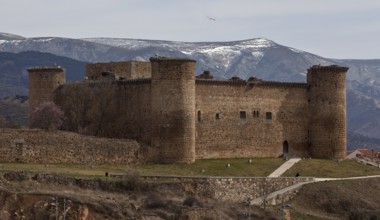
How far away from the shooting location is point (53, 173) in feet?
195

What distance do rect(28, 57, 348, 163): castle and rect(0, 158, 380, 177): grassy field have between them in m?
1.38

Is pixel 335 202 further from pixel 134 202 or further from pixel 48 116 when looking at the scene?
pixel 48 116

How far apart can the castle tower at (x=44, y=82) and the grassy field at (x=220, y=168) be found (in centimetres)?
1087

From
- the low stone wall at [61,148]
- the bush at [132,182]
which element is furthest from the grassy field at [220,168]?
the bush at [132,182]

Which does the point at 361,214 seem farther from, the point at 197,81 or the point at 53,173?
the point at 53,173

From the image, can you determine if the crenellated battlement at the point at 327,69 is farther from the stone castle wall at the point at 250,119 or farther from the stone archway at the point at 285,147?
the stone archway at the point at 285,147

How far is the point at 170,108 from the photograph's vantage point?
237 feet

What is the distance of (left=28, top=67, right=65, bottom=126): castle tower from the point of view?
257ft

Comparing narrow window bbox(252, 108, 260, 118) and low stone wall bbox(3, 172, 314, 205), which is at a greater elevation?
narrow window bbox(252, 108, 260, 118)

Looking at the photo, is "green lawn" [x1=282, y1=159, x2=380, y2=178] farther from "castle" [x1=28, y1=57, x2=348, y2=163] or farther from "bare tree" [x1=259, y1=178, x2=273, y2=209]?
"bare tree" [x1=259, y1=178, x2=273, y2=209]

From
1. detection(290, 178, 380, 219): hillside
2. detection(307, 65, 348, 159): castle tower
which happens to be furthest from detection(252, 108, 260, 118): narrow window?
detection(290, 178, 380, 219): hillside

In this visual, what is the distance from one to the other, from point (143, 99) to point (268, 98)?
10286mm

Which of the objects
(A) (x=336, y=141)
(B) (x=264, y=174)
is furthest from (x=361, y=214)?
(A) (x=336, y=141)

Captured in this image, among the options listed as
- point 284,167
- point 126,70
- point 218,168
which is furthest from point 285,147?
point 126,70
